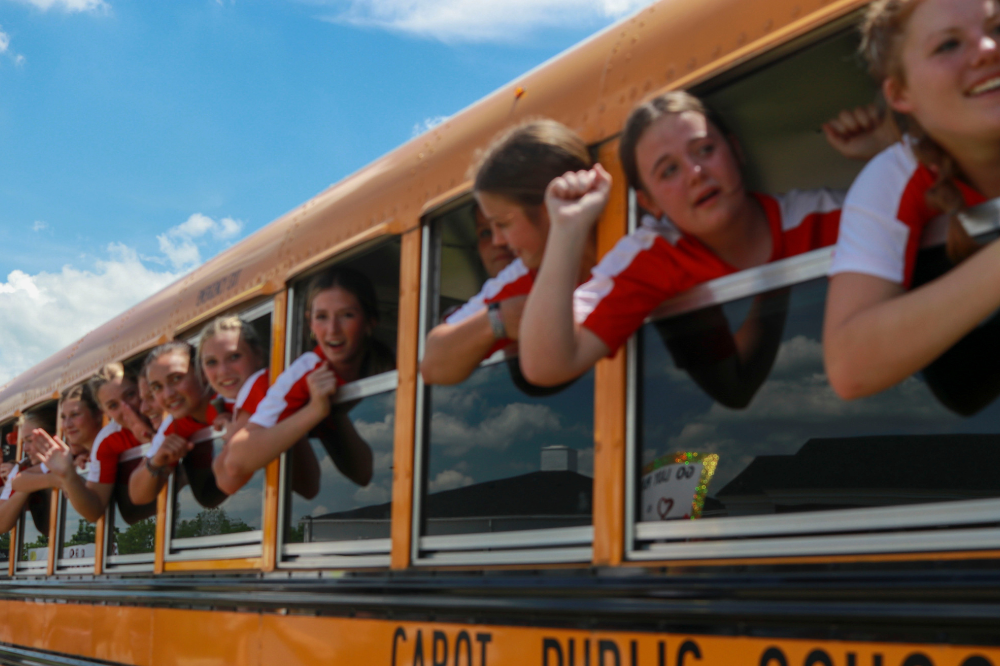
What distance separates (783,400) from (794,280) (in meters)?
0.20

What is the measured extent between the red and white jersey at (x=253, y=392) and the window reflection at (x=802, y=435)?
1670 millimetres

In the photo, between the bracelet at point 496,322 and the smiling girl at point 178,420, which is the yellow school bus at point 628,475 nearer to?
the bracelet at point 496,322

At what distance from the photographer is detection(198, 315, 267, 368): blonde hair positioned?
346 centimetres

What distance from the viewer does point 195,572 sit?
3.56 meters

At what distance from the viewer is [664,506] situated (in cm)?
190

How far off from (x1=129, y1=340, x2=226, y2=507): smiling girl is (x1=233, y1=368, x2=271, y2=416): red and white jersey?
0.34 m

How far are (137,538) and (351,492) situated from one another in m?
1.81

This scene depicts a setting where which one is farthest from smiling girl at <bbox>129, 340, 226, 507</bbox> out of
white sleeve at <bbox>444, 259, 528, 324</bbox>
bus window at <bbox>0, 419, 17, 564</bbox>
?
bus window at <bbox>0, 419, 17, 564</bbox>

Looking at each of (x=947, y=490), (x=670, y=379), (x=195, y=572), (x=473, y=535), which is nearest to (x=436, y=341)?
(x=473, y=535)

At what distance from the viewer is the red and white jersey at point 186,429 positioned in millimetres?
3703

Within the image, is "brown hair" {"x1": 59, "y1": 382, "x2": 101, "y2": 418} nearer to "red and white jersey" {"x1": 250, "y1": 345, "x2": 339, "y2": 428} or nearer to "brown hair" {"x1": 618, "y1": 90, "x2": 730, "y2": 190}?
"red and white jersey" {"x1": 250, "y1": 345, "x2": 339, "y2": 428}

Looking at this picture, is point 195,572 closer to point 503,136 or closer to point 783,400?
point 503,136

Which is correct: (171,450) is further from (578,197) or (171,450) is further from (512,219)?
A: (578,197)

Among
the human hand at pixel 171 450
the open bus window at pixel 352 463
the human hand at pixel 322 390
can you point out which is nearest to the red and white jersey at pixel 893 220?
the open bus window at pixel 352 463
